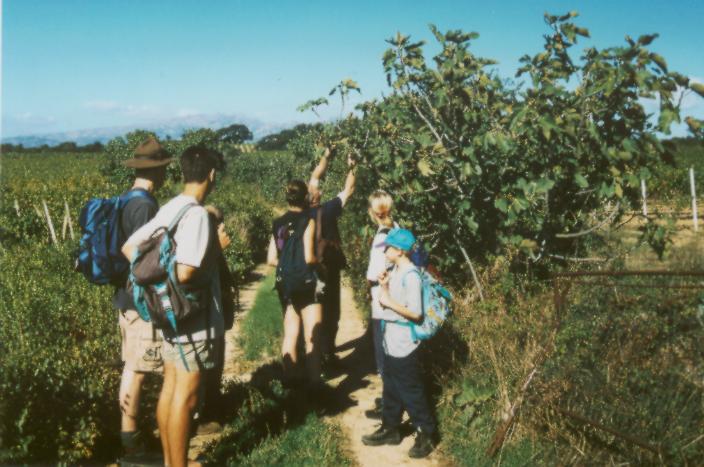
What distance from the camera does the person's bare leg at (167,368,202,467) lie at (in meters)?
2.95

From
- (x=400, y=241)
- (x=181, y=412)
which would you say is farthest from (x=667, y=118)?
(x=181, y=412)

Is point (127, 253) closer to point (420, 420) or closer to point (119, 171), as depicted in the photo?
point (420, 420)

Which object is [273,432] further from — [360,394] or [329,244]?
[329,244]

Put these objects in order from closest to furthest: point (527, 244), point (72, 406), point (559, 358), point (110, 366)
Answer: point (559, 358) < point (72, 406) < point (110, 366) < point (527, 244)

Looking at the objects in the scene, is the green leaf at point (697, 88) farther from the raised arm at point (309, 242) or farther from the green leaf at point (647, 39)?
the raised arm at point (309, 242)

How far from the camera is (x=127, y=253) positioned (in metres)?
2.95

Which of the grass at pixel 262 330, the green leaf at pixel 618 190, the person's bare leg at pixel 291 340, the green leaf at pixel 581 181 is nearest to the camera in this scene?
the green leaf at pixel 581 181

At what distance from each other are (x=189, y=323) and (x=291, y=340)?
1.92m

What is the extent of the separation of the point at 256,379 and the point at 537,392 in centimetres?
272

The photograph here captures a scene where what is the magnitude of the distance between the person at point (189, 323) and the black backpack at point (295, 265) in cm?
145

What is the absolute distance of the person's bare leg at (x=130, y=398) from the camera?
3.33 meters

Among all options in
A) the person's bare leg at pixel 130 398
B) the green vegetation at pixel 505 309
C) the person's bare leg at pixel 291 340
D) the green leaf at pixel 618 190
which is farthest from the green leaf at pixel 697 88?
the person's bare leg at pixel 130 398

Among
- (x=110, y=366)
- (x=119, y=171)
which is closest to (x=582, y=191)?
(x=110, y=366)

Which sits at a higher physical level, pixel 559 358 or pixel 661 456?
pixel 559 358
